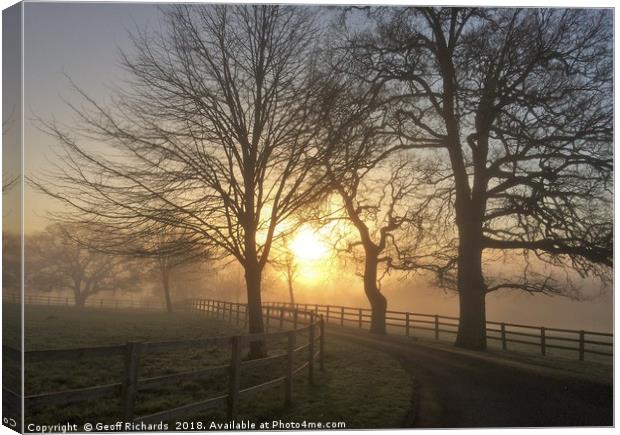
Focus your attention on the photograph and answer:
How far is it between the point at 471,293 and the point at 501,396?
4.59 m

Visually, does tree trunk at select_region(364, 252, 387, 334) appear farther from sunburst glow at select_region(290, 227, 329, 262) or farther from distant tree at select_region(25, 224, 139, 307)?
distant tree at select_region(25, 224, 139, 307)

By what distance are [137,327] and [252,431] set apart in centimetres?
987

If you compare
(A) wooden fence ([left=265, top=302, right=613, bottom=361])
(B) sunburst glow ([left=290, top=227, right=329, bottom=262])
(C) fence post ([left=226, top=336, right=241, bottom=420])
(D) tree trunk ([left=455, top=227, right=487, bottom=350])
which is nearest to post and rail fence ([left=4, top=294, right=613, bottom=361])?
(A) wooden fence ([left=265, top=302, right=613, bottom=361])

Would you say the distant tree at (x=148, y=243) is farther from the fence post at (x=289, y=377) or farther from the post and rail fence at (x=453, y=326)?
the fence post at (x=289, y=377)

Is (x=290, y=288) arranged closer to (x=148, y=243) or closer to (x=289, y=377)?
(x=148, y=243)

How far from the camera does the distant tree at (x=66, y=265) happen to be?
7.95 metres

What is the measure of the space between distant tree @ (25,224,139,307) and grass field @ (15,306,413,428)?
72 cm

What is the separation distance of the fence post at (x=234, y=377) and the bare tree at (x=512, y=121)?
6092 mm

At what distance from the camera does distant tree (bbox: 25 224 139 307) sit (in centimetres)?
795

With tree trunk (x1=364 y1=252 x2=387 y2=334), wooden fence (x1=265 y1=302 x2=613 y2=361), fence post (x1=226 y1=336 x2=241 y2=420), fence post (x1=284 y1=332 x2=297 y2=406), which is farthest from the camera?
tree trunk (x1=364 y1=252 x2=387 y2=334)

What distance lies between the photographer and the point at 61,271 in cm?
1157

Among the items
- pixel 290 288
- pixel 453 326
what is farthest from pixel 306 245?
pixel 453 326

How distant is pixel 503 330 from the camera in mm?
14922

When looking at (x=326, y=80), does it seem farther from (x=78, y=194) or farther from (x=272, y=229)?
(x=78, y=194)
